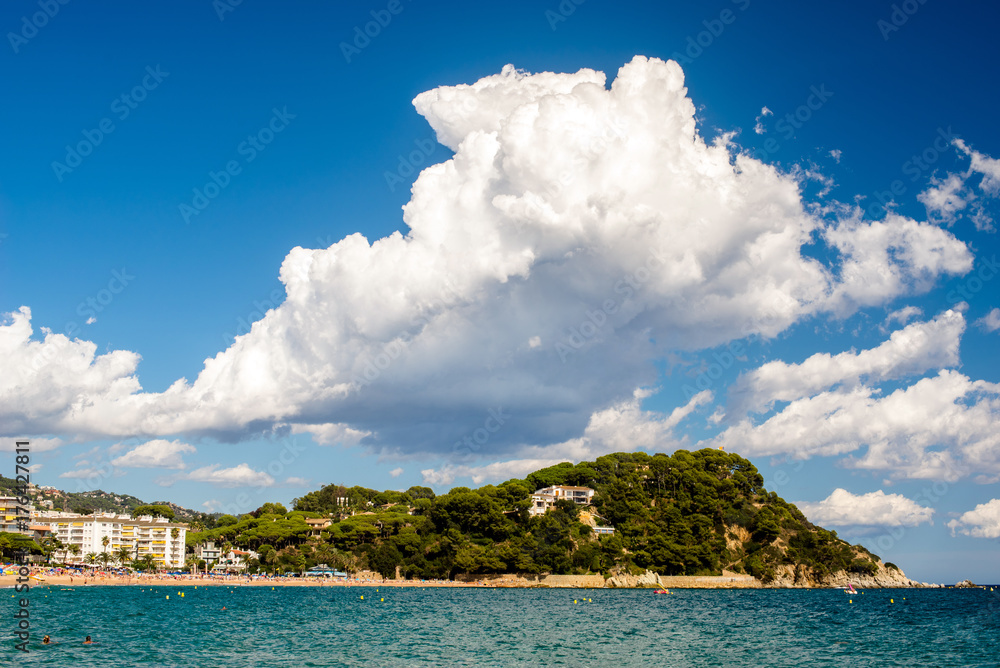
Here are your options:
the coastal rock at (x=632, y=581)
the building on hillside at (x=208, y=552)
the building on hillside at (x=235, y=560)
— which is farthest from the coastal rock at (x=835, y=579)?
the building on hillside at (x=208, y=552)

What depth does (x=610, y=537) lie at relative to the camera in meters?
142

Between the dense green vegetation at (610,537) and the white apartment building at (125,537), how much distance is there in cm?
1484

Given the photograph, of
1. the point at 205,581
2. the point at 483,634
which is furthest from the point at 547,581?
the point at 483,634

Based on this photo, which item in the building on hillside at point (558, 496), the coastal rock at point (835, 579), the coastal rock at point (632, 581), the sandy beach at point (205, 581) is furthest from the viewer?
the building on hillside at point (558, 496)

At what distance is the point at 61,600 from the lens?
81000mm

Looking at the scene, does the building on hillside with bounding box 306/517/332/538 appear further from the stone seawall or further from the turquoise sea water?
the turquoise sea water

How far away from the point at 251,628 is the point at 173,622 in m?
8.15

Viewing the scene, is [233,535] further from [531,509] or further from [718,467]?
[718,467]

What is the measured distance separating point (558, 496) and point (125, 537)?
3750 inches

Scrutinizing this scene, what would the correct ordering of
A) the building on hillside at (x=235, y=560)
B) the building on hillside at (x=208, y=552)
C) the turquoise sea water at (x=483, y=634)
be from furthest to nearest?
the building on hillside at (x=208, y=552)
the building on hillside at (x=235, y=560)
the turquoise sea water at (x=483, y=634)

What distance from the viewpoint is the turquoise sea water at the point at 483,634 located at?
43125mm

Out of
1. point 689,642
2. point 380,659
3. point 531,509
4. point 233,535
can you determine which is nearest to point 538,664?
point 380,659

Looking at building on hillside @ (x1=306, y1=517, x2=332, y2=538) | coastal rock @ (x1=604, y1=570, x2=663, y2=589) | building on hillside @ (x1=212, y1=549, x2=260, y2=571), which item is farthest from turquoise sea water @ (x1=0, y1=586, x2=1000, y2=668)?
building on hillside @ (x1=306, y1=517, x2=332, y2=538)

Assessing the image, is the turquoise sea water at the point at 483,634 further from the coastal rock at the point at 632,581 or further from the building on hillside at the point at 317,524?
the building on hillside at the point at 317,524
